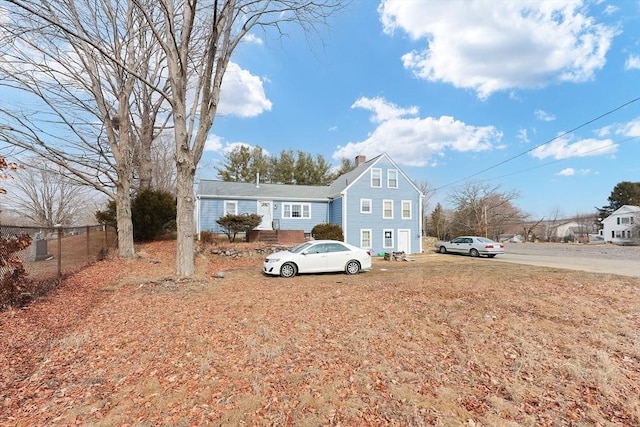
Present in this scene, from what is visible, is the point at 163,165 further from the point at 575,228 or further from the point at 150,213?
the point at 575,228

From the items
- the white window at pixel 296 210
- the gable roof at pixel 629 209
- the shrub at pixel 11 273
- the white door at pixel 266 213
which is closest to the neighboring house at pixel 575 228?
the gable roof at pixel 629 209

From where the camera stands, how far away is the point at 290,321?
18.6ft

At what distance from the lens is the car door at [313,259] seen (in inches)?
455

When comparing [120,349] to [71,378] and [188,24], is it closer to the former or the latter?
[71,378]

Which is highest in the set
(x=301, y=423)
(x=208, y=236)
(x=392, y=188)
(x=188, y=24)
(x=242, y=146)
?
(x=242, y=146)

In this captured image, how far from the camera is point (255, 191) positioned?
2306cm

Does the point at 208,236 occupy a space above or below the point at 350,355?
above

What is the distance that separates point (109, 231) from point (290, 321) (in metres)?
14.2

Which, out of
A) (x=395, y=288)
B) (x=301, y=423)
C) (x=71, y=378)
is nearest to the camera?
(x=301, y=423)

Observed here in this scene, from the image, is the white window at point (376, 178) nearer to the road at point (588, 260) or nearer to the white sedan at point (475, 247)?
the white sedan at point (475, 247)


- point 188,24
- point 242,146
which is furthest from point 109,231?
point 242,146

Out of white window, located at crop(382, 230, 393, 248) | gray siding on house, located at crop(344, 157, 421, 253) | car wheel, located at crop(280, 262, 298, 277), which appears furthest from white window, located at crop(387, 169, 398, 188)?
car wheel, located at crop(280, 262, 298, 277)

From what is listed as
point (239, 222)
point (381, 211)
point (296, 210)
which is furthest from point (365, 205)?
point (239, 222)

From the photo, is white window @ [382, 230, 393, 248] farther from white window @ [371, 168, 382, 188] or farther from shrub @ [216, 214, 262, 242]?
shrub @ [216, 214, 262, 242]
